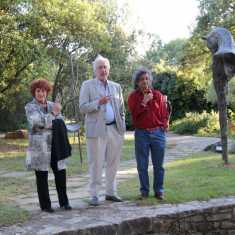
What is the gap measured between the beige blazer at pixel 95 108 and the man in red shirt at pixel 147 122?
21 centimetres

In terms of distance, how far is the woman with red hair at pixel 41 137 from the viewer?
5.54 meters

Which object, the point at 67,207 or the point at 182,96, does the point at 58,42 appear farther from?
the point at 182,96

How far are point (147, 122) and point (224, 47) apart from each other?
10.8 feet

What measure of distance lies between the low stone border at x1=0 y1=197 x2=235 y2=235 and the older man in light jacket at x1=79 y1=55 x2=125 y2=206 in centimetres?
49

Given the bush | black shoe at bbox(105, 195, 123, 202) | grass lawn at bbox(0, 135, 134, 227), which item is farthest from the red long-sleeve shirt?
the bush

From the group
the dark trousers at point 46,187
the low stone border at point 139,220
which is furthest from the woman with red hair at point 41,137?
the low stone border at point 139,220

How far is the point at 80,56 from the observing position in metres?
18.2

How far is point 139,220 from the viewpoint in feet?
17.5

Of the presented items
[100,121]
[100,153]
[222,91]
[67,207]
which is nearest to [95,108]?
[100,121]

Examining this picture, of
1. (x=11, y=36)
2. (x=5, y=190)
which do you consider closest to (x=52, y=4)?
(x=11, y=36)

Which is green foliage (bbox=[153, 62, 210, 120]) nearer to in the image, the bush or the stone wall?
the bush

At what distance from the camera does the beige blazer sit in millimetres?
5875

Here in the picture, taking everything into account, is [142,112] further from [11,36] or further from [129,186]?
[11,36]

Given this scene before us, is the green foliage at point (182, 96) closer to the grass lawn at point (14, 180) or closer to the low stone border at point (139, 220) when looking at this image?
the grass lawn at point (14, 180)
